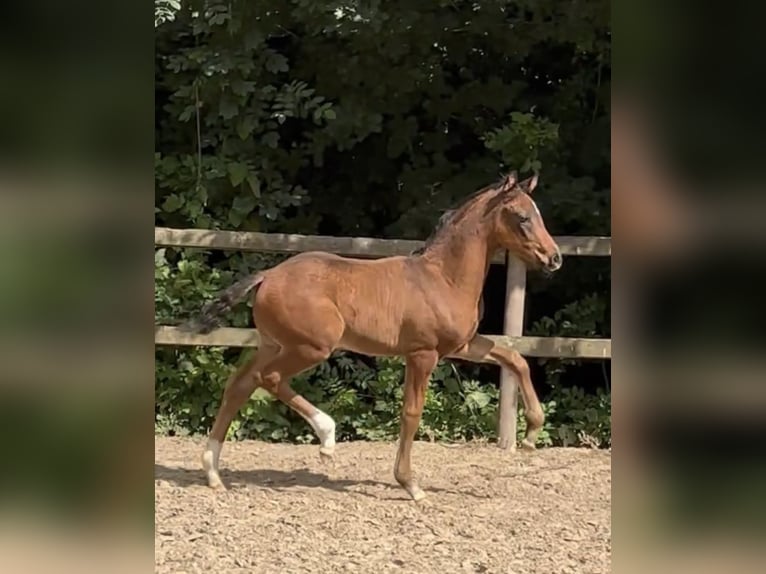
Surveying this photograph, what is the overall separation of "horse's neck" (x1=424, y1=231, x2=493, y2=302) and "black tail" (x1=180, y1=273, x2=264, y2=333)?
0.82 metres

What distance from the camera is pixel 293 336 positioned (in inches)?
154

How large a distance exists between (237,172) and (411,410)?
9.35 feet

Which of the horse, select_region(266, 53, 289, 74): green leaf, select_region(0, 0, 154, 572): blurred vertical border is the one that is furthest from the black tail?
select_region(0, 0, 154, 572): blurred vertical border

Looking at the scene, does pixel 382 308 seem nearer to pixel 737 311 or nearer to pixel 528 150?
pixel 528 150

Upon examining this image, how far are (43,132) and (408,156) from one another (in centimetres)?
602

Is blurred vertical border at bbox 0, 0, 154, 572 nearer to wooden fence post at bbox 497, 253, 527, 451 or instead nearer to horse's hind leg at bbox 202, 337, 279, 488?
horse's hind leg at bbox 202, 337, 279, 488

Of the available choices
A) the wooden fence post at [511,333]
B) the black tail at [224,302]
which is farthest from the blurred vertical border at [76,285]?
the wooden fence post at [511,333]

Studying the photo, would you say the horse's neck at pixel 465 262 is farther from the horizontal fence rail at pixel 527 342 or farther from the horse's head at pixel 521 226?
the horizontal fence rail at pixel 527 342

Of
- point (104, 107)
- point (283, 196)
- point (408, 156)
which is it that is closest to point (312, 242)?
point (283, 196)

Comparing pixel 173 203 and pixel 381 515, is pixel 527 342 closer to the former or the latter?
pixel 381 515

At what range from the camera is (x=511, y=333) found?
551 centimetres

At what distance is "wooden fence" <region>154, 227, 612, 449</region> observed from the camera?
17.7 feet

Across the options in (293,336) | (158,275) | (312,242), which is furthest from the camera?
(158,275)

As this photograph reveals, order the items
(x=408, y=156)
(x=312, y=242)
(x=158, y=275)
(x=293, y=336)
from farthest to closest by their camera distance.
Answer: (x=408, y=156), (x=158, y=275), (x=312, y=242), (x=293, y=336)
